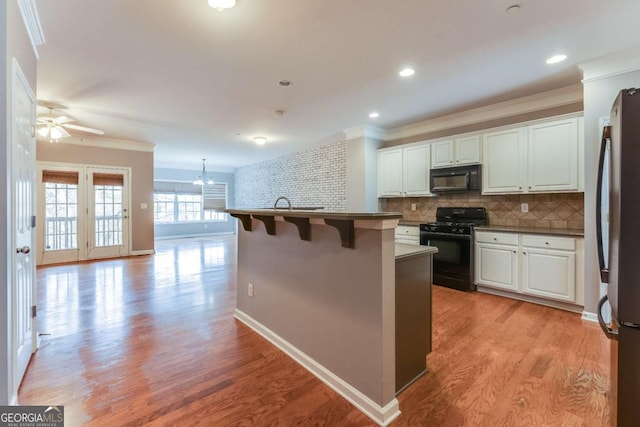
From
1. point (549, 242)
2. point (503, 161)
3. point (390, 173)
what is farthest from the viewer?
point (390, 173)

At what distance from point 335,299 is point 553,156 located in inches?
133

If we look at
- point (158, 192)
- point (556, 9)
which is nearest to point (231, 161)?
point (158, 192)

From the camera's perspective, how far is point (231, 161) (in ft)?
31.6

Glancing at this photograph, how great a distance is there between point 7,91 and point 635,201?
10.1ft

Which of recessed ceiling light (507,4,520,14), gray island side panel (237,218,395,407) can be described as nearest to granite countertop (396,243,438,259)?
gray island side panel (237,218,395,407)

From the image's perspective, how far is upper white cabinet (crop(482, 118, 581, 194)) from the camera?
3.31 metres

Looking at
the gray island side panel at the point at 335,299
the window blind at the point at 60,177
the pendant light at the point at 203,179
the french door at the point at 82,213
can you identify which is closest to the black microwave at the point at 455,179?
the gray island side panel at the point at 335,299

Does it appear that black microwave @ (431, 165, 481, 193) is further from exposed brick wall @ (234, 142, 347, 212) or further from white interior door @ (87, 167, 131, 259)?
white interior door @ (87, 167, 131, 259)

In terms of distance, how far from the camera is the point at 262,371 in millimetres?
2088

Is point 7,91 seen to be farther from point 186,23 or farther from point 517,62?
point 517,62

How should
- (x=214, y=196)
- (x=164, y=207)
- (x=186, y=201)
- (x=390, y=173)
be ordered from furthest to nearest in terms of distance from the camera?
(x=214, y=196) → (x=186, y=201) → (x=164, y=207) → (x=390, y=173)

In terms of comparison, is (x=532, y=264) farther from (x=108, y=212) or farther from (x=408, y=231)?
(x=108, y=212)

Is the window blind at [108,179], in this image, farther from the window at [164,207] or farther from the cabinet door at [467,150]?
the cabinet door at [467,150]

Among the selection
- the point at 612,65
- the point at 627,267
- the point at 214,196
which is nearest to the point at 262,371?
the point at 627,267
